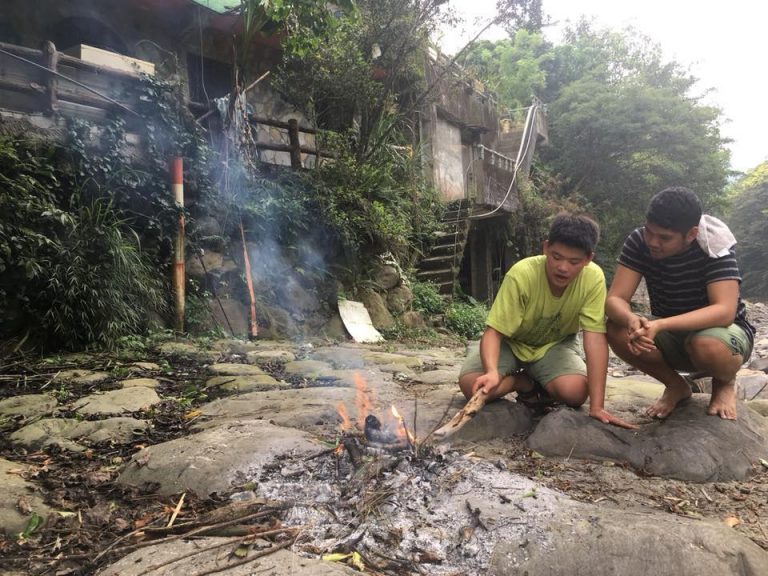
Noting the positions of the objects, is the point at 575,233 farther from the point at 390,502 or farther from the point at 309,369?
the point at 309,369

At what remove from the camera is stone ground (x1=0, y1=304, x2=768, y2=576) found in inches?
73.2

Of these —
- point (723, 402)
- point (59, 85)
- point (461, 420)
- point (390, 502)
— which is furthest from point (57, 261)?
point (723, 402)

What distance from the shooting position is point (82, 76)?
24.7 feet

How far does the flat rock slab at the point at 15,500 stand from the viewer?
82.9 inches

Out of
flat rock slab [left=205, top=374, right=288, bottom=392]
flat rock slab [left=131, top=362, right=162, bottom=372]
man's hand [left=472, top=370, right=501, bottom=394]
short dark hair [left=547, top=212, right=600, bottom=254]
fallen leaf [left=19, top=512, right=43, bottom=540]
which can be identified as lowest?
fallen leaf [left=19, top=512, right=43, bottom=540]

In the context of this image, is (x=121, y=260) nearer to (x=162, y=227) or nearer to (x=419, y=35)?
(x=162, y=227)

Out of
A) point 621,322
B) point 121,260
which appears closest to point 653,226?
point 621,322

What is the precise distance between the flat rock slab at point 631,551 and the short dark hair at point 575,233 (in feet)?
4.81

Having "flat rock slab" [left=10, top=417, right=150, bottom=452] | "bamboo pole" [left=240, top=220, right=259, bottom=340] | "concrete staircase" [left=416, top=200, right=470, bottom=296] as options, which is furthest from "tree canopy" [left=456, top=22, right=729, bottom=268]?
"flat rock slab" [left=10, top=417, right=150, bottom=452]

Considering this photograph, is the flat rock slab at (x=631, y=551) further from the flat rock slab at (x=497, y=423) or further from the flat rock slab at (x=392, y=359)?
the flat rock slab at (x=392, y=359)

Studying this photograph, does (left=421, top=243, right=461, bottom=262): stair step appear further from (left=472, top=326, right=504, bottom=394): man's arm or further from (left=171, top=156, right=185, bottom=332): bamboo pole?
(left=472, top=326, right=504, bottom=394): man's arm

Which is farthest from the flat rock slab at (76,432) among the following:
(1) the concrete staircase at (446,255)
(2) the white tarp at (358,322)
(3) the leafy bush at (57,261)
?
(1) the concrete staircase at (446,255)

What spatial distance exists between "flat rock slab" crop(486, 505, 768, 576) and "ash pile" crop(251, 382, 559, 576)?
2.2 inches

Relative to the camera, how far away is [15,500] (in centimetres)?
228
